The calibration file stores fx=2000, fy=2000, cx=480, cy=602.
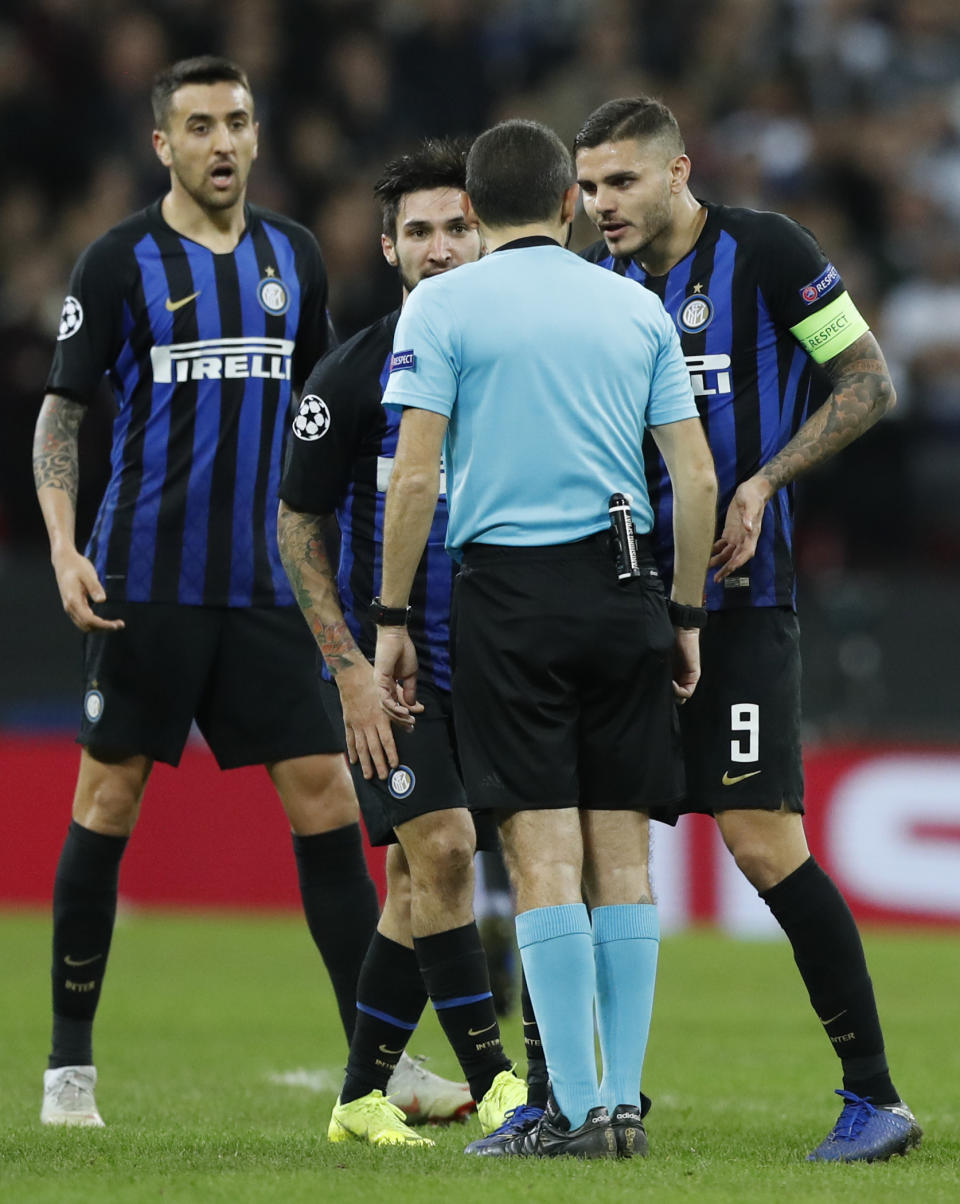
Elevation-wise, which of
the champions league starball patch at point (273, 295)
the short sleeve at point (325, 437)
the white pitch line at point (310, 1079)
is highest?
the champions league starball patch at point (273, 295)

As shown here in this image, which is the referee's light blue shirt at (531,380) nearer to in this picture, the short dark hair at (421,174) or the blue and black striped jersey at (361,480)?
the blue and black striped jersey at (361,480)

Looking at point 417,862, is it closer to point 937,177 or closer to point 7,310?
point 7,310

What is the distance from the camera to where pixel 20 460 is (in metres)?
10.0

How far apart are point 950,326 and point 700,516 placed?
7.62 m

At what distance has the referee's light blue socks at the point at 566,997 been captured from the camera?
3758 mm

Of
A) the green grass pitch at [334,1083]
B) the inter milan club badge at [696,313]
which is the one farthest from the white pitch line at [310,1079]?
the inter milan club badge at [696,313]

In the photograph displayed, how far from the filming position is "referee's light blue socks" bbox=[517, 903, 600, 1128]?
3758 mm

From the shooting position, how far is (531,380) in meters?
3.85

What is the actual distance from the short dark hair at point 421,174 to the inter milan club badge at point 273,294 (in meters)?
0.64

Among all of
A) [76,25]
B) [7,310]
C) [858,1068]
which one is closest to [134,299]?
[858,1068]

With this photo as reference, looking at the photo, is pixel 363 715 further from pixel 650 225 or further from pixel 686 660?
pixel 650 225

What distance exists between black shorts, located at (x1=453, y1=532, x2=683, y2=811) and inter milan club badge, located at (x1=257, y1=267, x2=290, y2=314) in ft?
4.80

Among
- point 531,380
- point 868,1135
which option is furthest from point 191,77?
point 868,1135

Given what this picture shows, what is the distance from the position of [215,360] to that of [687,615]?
1.64 metres
